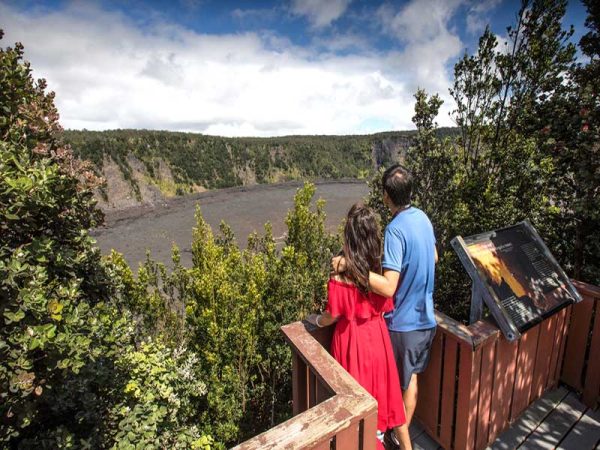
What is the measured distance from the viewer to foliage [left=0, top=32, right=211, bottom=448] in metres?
1.92

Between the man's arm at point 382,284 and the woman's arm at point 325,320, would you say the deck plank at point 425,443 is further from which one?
the man's arm at point 382,284

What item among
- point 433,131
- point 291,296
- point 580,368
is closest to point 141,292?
point 291,296

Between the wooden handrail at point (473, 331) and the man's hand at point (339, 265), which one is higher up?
the man's hand at point (339, 265)

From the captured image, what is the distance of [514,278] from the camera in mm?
2684

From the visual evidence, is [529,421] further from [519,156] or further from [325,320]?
[519,156]

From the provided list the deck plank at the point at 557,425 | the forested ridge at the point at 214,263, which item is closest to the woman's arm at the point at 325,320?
the forested ridge at the point at 214,263

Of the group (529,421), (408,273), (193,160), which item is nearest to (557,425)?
(529,421)

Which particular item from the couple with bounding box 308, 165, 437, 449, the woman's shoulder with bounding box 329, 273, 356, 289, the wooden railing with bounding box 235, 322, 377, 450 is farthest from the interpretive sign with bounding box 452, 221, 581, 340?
the wooden railing with bounding box 235, 322, 377, 450

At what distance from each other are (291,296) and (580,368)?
3.73 m

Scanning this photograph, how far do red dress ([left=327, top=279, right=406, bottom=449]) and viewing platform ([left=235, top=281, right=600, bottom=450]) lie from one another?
0.64 feet

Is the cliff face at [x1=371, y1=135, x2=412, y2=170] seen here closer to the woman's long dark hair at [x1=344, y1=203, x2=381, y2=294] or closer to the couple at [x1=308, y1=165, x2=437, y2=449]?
the couple at [x1=308, y1=165, x2=437, y2=449]

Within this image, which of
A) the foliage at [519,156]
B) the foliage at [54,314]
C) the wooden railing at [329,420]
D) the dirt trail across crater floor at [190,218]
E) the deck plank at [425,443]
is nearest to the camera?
the wooden railing at [329,420]

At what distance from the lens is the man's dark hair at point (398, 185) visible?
2.32 m

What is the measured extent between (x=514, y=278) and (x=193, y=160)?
3991 cm
